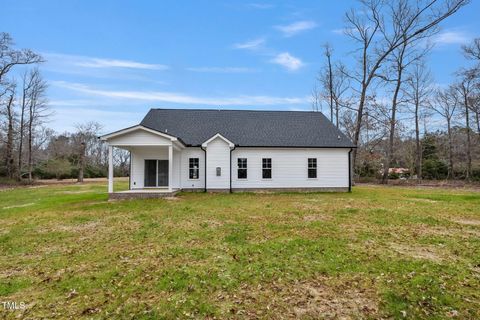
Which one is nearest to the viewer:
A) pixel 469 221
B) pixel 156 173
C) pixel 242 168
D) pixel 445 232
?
pixel 445 232

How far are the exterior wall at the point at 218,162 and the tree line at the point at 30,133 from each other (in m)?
18.3

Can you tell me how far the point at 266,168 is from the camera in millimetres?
18172

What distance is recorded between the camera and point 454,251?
5.96 meters

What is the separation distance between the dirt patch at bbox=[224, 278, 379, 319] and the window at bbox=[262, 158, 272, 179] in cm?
1372

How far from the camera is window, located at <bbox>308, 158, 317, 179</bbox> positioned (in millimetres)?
18438

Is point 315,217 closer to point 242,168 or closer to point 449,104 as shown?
point 242,168

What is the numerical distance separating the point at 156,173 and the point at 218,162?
3901 mm

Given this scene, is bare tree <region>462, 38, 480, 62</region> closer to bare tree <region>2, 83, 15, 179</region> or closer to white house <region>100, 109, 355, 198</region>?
white house <region>100, 109, 355, 198</region>

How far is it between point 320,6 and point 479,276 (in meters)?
16.3

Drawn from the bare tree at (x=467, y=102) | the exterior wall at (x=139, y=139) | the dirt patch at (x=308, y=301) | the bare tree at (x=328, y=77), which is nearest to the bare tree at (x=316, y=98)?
the bare tree at (x=328, y=77)

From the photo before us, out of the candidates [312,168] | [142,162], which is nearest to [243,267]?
[142,162]

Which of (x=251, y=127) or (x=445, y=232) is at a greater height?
(x=251, y=127)

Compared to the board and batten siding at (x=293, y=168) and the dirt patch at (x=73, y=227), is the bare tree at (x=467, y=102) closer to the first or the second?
the board and batten siding at (x=293, y=168)

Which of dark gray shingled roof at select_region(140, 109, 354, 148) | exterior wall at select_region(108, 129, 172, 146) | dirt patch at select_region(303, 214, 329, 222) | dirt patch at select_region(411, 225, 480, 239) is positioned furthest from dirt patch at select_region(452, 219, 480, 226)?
exterior wall at select_region(108, 129, 172, 146)
